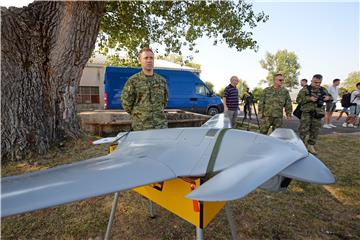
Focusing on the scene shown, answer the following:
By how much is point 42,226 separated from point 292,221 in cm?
294

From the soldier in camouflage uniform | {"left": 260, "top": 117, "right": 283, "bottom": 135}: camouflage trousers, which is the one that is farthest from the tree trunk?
{"left": 260, "top": 117, "right": 283, "bottom": 135}: camouflage trousers

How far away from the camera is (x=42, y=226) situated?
→ 7.94ft

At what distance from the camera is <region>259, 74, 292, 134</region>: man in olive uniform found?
14.1 feet

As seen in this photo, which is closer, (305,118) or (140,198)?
(140,198)

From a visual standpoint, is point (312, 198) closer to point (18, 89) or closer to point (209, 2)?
point (18, 89)

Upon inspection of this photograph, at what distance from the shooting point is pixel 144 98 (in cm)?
263

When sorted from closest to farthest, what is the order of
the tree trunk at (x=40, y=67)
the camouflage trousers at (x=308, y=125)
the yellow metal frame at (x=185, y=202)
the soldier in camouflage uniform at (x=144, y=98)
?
the yellow metal frame at (x=185, y=202)
the soldier in camouflage uniform at (x=144, y=98)
the tree trunk at (x=40, y=67)
the camouflage trousers at (x=308, y=125)

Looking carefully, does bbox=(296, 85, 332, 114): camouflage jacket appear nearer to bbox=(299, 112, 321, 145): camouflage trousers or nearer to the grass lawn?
bbox=(299, 112, 321, 145): camouflage trousers

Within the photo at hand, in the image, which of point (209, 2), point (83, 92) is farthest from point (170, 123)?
point (83, 92)

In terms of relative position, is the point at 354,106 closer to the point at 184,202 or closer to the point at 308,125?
the point at 308,125

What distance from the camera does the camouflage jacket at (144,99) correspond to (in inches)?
103

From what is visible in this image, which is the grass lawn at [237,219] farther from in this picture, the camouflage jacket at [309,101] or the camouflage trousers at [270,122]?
the camouflage jacket at [309,101]

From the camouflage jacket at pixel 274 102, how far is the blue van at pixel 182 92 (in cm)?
664

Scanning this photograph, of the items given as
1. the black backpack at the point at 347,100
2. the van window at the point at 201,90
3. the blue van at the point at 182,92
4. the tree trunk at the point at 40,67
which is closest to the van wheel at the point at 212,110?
the blue van at the point at 182,92
